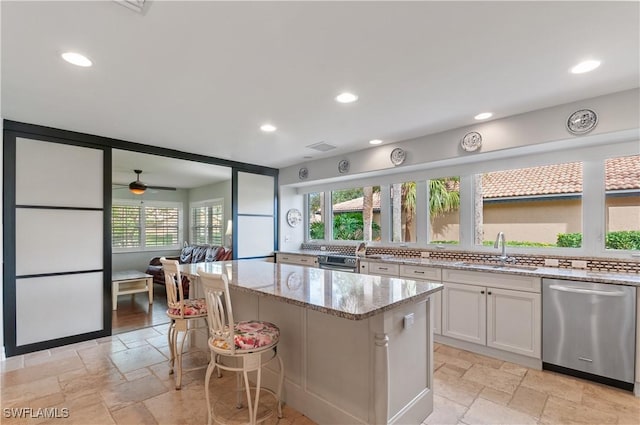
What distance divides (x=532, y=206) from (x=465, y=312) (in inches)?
56.5

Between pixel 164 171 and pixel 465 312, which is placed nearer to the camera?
pixel 465 312

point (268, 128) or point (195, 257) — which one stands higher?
point (268, 128)

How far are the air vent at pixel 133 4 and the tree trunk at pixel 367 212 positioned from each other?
3.93m

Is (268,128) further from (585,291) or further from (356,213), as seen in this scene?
(585,291)

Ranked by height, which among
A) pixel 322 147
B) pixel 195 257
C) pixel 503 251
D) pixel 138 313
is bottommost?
pixel 138 313

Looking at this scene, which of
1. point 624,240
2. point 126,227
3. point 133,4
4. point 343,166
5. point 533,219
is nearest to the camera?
point 133,4

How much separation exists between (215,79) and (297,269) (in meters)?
1.78

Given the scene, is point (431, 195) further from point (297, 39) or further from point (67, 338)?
point (67, 338)

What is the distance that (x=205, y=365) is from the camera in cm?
283

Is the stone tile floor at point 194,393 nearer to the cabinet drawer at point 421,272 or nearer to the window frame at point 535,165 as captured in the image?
the cabinet drawer at point 421,272

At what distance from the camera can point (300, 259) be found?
5113 millimetres

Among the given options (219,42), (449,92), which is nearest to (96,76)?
(219,42)

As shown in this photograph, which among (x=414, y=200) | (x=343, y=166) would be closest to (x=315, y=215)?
(x=343, y=166)

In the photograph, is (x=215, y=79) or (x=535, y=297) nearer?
(x=215, y=79)
